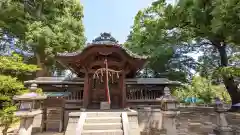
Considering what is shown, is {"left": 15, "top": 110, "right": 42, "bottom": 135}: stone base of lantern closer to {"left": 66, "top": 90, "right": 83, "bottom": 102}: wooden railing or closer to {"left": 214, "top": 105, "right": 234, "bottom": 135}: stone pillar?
{"left": 66, "top": 90, "right": 83, "bottom": 102}: wooden railing

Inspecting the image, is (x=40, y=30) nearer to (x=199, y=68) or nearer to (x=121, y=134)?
(x=121, y=134)

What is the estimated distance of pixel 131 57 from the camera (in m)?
8.50

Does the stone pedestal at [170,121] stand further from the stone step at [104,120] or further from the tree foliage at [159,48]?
the tree foliage at [159,48]

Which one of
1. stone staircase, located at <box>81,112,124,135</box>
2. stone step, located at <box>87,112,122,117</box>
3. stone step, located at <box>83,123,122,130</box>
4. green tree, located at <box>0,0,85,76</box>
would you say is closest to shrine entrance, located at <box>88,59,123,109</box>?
stone step, located at <box>87,112,122,117</box>

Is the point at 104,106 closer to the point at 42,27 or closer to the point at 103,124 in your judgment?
the point at 103,124

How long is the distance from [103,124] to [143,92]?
4592 mm

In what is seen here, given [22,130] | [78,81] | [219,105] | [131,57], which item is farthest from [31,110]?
[219,105]

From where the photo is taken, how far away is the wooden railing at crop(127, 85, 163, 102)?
401 inches

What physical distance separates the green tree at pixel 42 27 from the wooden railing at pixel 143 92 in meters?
7.68

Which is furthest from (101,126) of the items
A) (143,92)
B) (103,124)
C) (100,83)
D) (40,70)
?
(40,70)

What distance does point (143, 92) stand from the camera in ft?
33.9

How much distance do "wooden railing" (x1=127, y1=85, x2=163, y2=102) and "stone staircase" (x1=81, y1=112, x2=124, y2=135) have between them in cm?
327

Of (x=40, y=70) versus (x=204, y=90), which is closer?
(x=40, y=70)

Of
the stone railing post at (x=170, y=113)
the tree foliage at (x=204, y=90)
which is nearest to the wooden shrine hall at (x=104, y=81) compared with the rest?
the stone railing post at (x=170, y=113)
